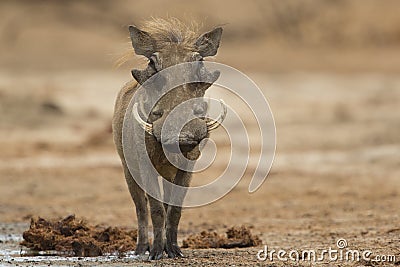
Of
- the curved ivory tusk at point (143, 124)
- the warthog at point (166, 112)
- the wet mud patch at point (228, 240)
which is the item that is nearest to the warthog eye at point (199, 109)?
the warthog at point (166, 112)

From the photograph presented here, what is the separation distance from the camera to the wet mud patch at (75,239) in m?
8.81

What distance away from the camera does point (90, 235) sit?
30.3 feet

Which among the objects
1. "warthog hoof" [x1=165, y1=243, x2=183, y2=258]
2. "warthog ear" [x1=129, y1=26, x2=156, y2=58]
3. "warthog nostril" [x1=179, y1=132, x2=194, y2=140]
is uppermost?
"warthog ear" [x1=129, y1=26, x2=156, y2=58]

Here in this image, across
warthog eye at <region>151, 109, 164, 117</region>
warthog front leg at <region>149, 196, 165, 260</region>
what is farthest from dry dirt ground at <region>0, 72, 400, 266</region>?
warthog eye at <region>151, 109, 164, 117</region>

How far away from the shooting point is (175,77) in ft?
25.8

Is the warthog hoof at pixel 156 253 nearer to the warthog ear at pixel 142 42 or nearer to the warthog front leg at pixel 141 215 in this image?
the warthog front leg at pixel 141 215

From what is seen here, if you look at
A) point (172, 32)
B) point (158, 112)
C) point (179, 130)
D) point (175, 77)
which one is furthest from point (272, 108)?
point (179, 130)

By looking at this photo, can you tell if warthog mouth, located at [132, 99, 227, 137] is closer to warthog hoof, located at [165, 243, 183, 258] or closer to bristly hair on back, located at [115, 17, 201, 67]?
bristly hair on back, located at [115, 17, 201, 67]

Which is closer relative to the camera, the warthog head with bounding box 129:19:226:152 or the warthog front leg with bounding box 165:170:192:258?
the warthog head with bounding box 129:19:226:152

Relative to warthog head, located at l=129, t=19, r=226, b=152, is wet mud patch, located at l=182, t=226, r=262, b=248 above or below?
below

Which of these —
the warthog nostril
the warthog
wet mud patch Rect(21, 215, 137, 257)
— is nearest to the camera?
the warthog nostril

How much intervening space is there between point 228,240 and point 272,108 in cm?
1339

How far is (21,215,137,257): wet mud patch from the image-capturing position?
347 inches

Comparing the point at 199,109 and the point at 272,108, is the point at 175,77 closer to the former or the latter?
the point at 199,109
